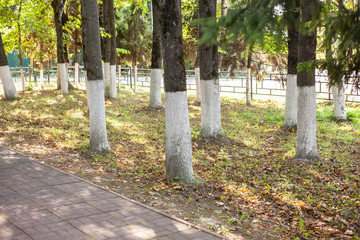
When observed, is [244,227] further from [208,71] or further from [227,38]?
[208,71]

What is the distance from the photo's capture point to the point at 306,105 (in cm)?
905

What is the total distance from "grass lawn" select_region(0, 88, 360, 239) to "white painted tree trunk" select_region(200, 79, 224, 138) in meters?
0.34

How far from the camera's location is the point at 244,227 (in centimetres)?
570

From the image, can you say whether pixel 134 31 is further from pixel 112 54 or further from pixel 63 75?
pixel 63 75

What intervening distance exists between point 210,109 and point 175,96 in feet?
12.1

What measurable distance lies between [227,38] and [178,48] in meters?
2.81

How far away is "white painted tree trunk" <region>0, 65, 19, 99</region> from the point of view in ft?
55.2

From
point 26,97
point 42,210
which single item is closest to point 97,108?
point 42,210

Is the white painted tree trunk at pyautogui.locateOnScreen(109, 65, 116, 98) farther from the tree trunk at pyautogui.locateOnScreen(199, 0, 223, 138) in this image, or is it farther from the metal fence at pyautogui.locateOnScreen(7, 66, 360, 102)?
the tree trunk at pyautogui.locateOnScreen(199, 0, 223, 138)

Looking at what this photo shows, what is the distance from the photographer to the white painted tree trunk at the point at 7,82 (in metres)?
16.8

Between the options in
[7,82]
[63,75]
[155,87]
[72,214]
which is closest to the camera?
[72,214]

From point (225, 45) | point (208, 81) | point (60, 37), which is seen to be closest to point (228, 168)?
point (208, 81)

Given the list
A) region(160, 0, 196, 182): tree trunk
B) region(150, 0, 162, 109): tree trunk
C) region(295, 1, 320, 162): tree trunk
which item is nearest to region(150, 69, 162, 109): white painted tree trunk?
region(150, 0, 162, 109): tree trunk

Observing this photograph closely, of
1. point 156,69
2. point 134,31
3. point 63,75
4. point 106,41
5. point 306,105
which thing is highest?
point 134,31
